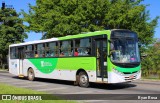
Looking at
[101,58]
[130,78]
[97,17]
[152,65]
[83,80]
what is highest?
[97,17]

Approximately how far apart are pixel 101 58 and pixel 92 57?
69 cm

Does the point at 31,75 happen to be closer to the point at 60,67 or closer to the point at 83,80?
the point at 60,67

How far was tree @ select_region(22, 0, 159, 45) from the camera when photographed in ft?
106

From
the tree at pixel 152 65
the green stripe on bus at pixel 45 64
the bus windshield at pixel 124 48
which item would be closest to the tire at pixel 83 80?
the bus windshield at pixel 124 48

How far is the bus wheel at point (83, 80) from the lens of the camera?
59.2 ft

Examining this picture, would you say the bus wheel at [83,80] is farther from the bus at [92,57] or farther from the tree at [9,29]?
the tree at [9,29]

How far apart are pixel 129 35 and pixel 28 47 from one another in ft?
31.9

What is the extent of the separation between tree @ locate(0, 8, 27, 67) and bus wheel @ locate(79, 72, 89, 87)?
35137 millimetres

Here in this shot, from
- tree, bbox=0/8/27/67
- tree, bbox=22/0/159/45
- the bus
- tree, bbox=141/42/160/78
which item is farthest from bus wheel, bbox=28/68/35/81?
tree, bbox=0/8/27/67

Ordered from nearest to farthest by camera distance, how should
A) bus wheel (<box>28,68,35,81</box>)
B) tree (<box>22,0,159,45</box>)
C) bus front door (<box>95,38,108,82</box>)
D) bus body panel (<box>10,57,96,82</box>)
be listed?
bus front door (<box>95,38,108,82</box>) < bus body panel (<box>10,57,96,82</box>) < bus wheel (<box>28,68,35,81</box>) < tree (<box>22,0,159,45</box>)

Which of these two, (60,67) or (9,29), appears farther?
(9,29)

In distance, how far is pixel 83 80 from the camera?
18281 mm

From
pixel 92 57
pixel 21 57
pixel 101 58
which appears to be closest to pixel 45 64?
pixel 21 57

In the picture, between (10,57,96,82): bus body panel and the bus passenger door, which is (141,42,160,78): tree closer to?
(10,57,96,82): bus body panel
